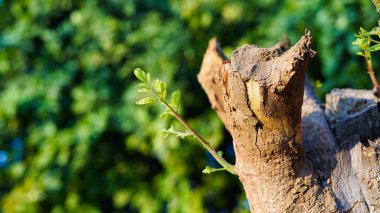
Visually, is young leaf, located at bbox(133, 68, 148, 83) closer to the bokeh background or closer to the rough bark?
the rough bark

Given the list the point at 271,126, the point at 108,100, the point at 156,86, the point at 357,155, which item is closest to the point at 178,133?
the point at 156,86

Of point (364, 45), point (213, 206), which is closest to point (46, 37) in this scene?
point (213, 206)

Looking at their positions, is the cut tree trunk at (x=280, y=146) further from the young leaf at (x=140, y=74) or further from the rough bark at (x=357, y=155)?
the young leaf at (x=140, y=74)

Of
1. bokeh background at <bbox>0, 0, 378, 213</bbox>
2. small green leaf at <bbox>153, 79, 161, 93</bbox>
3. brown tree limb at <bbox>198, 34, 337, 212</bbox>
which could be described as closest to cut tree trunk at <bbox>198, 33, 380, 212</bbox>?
brown tree limb at <bbox>198, 34, 337, 212</bbox>

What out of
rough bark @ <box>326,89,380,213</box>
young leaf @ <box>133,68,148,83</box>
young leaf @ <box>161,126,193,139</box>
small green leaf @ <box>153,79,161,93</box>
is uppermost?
young leaf @ <box>133,68,148,83</box>

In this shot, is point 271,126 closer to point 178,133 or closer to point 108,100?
point 178,133
